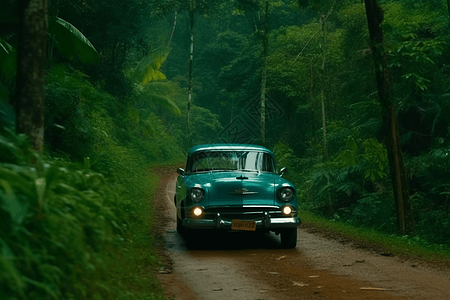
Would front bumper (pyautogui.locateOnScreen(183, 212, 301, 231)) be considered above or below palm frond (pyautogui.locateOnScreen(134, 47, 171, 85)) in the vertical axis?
below

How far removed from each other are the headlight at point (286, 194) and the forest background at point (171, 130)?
2.43 meters

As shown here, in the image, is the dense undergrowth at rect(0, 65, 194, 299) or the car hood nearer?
the dense undergrowth at rect(0, 65, 194, 299)

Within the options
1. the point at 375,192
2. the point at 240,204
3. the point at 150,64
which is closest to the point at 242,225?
the point at 240,204

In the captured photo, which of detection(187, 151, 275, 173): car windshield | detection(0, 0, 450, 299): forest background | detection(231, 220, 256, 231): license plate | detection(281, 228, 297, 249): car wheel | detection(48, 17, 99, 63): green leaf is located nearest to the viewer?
detection(0, 0, 450, 299): forest background

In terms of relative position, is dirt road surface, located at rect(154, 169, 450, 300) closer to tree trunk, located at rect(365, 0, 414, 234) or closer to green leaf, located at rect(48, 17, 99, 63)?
tree trunk, located at rect(365, 0, 414, 234)

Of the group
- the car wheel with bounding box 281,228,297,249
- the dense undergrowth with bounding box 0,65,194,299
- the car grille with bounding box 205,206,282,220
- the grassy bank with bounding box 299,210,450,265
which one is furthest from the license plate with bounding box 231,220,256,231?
the grassy bank with bounding box 299,210,450,265

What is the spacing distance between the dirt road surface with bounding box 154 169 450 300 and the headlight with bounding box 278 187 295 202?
90cm

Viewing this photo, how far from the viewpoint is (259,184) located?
962 centimetres

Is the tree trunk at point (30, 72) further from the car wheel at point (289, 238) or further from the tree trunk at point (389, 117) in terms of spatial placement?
the tree trunk at point (389, 117)

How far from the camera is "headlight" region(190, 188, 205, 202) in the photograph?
948cm

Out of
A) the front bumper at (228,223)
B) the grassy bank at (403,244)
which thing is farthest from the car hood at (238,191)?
the grassy bank at (403,244)

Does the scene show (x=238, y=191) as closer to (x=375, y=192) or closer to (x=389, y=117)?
(x=389, y=117)

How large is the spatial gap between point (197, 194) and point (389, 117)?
494 cm

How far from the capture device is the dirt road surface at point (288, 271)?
6.66m
